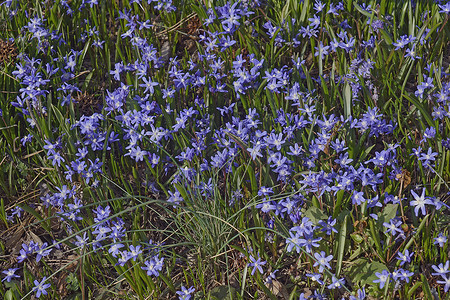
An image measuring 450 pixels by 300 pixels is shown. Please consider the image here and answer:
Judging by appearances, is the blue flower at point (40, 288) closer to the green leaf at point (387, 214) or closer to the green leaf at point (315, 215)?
the green leaf at point (315, 215)

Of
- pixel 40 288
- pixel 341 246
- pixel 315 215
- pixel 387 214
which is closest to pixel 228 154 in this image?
pixel 315 215

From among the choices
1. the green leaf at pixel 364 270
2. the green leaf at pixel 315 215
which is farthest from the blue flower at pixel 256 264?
the green leaf at pixel 364 270

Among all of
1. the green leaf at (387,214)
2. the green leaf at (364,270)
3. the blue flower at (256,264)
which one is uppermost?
the green leaf at (387,214)

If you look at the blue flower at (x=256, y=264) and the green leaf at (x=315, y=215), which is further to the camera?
the green leaf at (x=315, y=215)

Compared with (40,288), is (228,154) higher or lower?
higher

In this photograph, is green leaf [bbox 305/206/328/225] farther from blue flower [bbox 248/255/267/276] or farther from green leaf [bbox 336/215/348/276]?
blue flower [bbox 248/255/267/276]

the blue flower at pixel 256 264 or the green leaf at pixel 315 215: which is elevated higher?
the green leaf at pixel 315 215

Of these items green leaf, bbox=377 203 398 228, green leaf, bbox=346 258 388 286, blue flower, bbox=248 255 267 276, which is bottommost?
green leaf, bbox=346 258 388 286

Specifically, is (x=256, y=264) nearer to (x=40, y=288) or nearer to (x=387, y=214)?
(x=387, y=214)

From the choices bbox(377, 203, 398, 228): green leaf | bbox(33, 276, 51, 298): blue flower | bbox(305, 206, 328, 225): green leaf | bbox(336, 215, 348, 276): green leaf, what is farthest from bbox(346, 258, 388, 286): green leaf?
bbox(33, 276, 51, 298): blue flower
